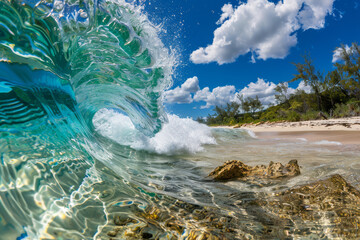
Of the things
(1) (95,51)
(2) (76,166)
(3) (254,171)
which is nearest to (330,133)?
(3) (254,171)

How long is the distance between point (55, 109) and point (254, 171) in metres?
2.37

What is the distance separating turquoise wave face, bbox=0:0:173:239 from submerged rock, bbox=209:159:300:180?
1084 millimetres

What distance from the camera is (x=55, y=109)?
6.94 feet

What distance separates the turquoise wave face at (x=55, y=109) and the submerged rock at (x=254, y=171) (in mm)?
1084

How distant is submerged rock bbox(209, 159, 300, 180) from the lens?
218 centimetres

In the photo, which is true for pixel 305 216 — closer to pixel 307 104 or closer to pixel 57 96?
pixel 57 96

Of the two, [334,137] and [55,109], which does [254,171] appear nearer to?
[55,109]

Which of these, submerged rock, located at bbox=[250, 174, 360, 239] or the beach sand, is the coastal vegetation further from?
submerged rock, located at bbox=[250, 174, 360, 239]

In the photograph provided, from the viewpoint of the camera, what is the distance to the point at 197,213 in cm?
131

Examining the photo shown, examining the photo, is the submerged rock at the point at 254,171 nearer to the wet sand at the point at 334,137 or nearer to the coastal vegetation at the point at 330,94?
the wet sand at the point at 334,137

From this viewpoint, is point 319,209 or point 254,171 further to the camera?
point 254,171

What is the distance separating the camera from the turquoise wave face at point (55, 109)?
98cm

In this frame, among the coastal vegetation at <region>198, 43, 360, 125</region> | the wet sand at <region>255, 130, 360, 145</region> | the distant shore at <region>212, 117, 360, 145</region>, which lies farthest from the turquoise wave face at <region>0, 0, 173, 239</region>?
the coastal vegetation at <region>198, 43, 360, 125</region>

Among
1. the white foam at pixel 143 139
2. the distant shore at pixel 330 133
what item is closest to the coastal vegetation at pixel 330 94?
the distant shore at pixel 330 133
